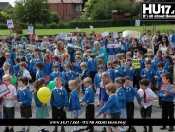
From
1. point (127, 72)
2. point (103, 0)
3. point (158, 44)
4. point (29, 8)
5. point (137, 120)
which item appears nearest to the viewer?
point (137, 120)

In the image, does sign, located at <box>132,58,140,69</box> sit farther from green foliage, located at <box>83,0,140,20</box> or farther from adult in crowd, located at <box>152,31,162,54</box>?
green foliage, located at <box>83,0,140,20</box>

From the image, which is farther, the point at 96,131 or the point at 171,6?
the point at 96,131

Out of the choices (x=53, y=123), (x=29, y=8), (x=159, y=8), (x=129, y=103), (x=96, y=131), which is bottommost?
(x=96, y=131)

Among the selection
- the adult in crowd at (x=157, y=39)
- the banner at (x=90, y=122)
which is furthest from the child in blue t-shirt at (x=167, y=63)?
the banner at (x=90, y=122)

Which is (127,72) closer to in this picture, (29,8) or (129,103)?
(129,103)

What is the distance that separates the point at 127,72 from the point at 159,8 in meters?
9.13

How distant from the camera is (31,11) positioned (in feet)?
139

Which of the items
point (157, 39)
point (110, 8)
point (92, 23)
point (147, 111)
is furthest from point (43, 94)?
point (110, 8)

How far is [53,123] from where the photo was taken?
1.55 m

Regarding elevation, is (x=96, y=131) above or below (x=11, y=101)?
below

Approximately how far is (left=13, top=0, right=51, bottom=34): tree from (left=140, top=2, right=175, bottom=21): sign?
4085cm

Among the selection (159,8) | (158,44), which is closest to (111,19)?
(158,44)

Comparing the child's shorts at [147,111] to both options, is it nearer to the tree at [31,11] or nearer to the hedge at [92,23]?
the tree at [31,11]

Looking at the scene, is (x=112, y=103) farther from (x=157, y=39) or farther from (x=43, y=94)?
(x=157, y=39)
